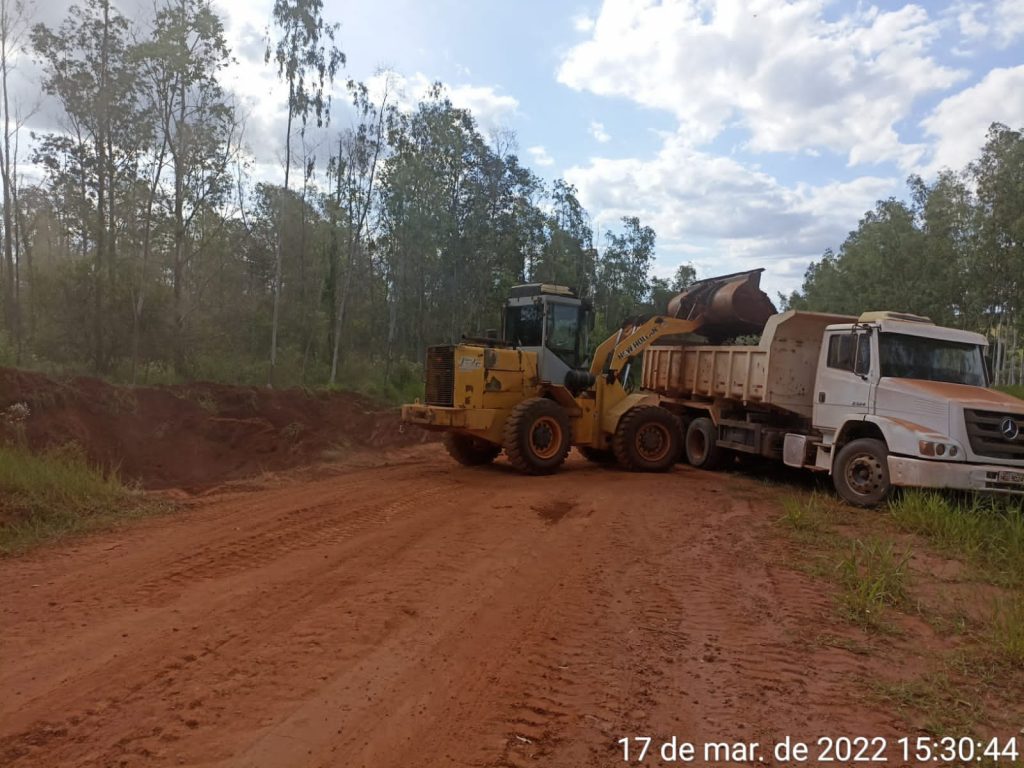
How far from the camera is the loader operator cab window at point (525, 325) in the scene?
13414 mm

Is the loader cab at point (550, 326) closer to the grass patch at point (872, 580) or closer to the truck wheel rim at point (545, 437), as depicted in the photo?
the truck wheel rim at point (545, 437)

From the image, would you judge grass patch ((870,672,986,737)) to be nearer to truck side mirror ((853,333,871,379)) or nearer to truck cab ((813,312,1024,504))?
truck cab ((813,312,1024,504))

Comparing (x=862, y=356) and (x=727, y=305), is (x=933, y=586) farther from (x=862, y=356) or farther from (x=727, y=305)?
(x=727, y=305)

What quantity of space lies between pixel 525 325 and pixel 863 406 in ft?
19.4

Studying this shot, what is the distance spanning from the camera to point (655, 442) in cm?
1360

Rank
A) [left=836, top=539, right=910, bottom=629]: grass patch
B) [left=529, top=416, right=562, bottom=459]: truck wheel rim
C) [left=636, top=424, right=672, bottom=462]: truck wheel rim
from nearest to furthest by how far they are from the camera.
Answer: [left=836, top=539, right=910, bottom=629]: grass patch
[left=529, top=416, right=562, bottom=459]: truck wheel rim
[left=636, top=424, right=672, bottom=462]: truck wheel rim

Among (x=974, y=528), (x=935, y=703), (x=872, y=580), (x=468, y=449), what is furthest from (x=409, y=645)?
(x=468, y=449)

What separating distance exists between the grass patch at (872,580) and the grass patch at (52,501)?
7.59 metres

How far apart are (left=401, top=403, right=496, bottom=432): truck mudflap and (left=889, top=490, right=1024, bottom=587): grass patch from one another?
20.2ft

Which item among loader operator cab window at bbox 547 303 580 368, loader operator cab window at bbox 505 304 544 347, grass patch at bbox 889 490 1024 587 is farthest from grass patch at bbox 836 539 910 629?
loader operator cab window at bbox 505 304 544 347

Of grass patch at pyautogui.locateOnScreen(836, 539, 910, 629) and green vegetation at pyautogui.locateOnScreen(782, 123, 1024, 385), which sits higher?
green vegetation at pyautogui.locateOnScreen(782, 123, 1024, 385)

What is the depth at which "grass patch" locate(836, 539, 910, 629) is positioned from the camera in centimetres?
566

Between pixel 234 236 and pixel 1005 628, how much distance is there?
32380 mm

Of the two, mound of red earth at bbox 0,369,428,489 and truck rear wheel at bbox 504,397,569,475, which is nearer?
truck rear wheel at bbox 504,397,569,475
